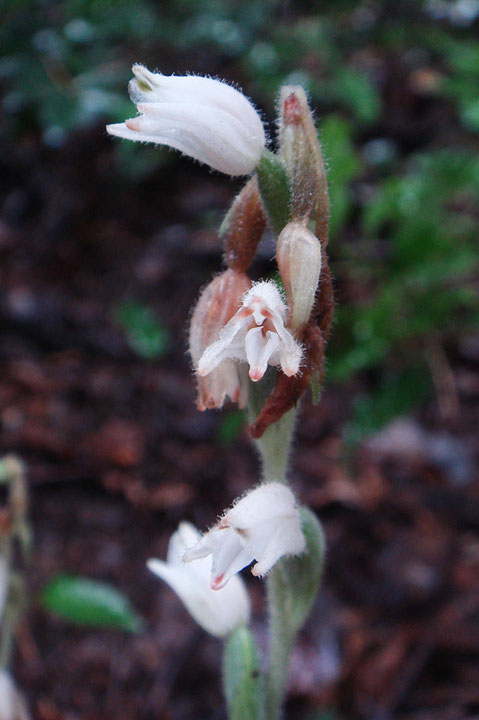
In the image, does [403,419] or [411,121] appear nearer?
[403,419]

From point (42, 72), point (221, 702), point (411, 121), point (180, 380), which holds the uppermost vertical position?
point (411, 121)

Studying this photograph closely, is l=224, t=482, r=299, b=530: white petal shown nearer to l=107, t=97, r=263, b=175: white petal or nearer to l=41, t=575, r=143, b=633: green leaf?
l=107, t=97, r=263, b=175: white petal

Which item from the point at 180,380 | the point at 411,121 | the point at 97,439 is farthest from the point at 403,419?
the point at 411,121

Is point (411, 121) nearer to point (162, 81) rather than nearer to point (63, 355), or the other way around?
point (63, 355)

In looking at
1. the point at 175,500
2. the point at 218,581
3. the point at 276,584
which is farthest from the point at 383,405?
the point at 218,581

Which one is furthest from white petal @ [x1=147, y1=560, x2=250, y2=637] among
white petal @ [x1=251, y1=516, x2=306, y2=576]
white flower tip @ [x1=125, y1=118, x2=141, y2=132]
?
white flower tip @ [x1=125, y1=118, x2=141, y2=132]

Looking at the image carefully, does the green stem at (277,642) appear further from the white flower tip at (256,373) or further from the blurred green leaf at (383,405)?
the blurred green leaf at (383,405)

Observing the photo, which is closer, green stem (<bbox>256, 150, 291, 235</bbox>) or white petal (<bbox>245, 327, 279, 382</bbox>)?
white petal (<bbox>245, 327, 279, 382</bbox>)
